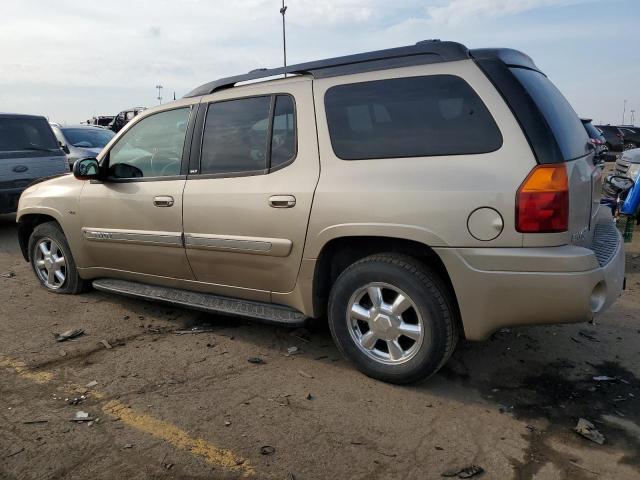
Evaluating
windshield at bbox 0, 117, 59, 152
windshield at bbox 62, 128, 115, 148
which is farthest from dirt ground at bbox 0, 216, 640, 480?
windshield at bbox 62, 128, 115, 148

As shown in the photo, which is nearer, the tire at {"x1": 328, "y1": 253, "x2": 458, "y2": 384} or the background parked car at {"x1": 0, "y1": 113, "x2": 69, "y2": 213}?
the tire at {"x1": 328, "y1": 253, "x2": 458, "y2": 384}

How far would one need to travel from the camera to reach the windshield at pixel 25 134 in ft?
27.8

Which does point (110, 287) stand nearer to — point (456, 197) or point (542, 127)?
point (456, 197)

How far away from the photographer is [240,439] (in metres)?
2.72

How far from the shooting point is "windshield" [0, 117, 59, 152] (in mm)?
Result: 8461

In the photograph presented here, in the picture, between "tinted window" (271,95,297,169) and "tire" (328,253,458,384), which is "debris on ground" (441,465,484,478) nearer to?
"tire" (328,253,458,384)

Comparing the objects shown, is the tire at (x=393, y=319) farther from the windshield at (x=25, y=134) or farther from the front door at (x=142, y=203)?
the windshield at (x=25, y=134)

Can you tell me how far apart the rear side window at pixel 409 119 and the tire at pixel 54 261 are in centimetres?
301

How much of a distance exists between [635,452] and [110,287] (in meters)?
3.86

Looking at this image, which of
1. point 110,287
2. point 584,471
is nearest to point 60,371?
point 110,287

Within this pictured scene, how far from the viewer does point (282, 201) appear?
3.41 m

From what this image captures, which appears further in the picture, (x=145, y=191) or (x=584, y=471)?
(x=145, y=191)

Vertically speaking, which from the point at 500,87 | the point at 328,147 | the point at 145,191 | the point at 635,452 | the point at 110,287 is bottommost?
the point at 635,452

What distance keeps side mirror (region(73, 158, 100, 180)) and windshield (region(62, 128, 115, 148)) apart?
7781 mm
